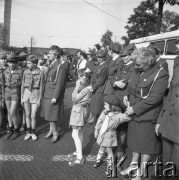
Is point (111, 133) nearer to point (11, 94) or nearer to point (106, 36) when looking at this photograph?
point (11, 94)

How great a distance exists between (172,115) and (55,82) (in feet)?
8.54

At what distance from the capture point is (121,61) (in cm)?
448

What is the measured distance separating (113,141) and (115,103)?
54cm

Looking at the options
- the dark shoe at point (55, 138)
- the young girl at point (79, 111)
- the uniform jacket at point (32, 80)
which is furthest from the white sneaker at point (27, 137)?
the young girl at point (79, 111)

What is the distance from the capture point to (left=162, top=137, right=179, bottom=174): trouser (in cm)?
270

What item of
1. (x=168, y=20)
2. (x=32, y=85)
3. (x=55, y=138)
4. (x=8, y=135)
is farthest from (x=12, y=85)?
(x=168, y=20)

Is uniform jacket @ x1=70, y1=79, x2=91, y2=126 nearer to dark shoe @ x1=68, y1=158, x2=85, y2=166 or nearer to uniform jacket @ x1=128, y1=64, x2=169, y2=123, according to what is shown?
dark shoe @ x1=68, y1=158, x2=85, y2=166

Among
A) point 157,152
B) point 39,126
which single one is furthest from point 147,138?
point 39,126

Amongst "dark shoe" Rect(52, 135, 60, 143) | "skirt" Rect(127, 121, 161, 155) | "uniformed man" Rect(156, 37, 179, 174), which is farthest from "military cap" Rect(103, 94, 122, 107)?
"dark shoe" Rect(52, 135, 60, 143)

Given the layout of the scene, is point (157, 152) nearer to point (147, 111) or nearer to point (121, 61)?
point (147, 111)

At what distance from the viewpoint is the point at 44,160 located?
3.96m

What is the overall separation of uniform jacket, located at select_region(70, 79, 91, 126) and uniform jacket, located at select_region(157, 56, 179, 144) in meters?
1.45

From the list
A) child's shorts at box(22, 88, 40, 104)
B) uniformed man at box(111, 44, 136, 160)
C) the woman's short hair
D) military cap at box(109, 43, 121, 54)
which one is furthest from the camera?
child's shorts at box(22, 88, 40, 104)

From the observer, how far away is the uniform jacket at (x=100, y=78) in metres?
5.13
